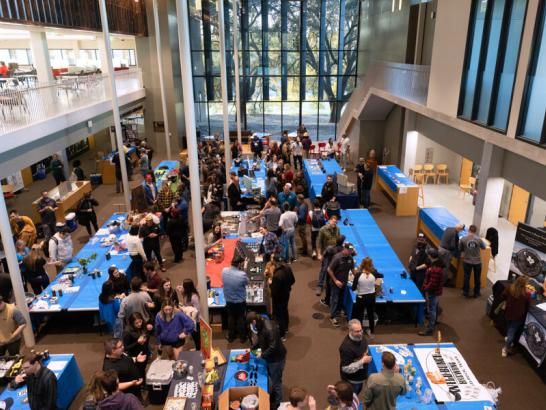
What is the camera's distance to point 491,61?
8.70 metres

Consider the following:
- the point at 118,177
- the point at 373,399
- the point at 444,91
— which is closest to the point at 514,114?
the point at 444,91

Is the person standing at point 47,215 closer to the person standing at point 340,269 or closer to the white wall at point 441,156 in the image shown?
the person standing at point 340,269

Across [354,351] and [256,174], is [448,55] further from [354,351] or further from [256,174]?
[354,351]

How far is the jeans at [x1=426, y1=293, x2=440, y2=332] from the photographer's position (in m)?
7.68

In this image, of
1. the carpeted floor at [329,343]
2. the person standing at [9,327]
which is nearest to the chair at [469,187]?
the carpeted floor at [329,343]

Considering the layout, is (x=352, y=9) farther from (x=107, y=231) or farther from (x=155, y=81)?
(x=107, y=231)

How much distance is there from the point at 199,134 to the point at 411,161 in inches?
502

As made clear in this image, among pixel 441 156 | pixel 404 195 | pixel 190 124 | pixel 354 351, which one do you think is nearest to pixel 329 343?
pixel 354 351

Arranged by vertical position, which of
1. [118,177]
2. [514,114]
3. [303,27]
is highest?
[303,27]

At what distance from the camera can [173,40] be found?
22.3 meters

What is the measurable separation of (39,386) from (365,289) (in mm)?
4910

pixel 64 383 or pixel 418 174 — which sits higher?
pixel 418 174

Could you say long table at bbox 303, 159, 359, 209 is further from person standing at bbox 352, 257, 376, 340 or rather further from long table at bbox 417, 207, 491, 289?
person standing at bbox 352, 257, 376, 340

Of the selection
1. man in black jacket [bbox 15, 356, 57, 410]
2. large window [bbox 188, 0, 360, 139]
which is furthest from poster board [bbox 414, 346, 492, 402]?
large window [bbox 188, 0, 360, 139]
